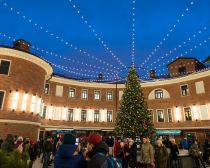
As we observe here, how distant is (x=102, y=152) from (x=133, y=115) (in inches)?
640

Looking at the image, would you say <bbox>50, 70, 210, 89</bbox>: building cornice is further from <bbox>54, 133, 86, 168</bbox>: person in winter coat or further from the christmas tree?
<bbox>54, 133, 86, 168</bbox>: person in winter coat

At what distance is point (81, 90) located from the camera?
101 feet

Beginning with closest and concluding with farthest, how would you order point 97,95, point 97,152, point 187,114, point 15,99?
1. point 97,152
2. point 15,99
3. point 187,114
4. point 97,95

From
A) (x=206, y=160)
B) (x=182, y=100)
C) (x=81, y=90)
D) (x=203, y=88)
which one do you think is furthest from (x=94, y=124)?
(x=206, y=160)

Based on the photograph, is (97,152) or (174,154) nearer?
(97,152)

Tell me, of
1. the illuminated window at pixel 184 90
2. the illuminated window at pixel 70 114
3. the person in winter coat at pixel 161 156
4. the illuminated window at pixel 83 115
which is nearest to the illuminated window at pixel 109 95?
the illuminated window at pixel 83 115

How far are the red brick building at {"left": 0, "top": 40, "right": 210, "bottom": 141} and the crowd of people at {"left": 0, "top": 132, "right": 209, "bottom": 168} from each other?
8.46m

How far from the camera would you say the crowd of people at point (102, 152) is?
3.15 m

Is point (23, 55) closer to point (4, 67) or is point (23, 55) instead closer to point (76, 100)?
point (4, 67)

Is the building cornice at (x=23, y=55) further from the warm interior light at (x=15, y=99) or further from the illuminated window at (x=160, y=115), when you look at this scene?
the illuminated window at (x=160, y=115)

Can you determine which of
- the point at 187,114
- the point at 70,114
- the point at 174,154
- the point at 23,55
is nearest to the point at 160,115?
the point at 187,114

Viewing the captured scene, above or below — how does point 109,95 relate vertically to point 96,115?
above

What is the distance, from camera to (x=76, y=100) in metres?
30.2

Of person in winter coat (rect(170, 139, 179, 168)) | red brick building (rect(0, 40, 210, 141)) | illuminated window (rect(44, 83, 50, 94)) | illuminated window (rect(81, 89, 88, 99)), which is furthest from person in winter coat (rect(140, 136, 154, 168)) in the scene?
illuminated window (rect(81, 89, 88, 99))
